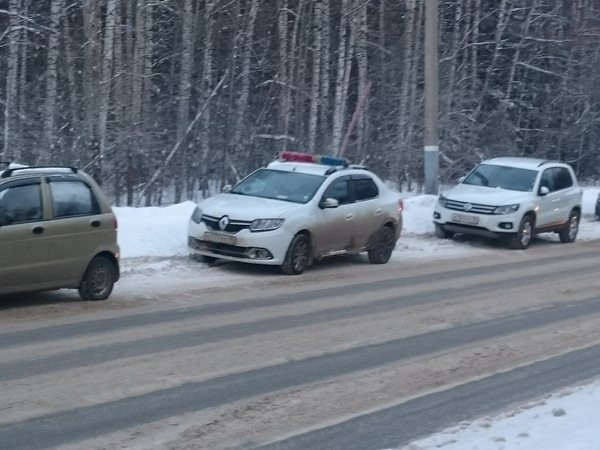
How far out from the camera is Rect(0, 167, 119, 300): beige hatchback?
37.4 ft

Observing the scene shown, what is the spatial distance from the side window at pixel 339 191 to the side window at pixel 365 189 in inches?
9.2

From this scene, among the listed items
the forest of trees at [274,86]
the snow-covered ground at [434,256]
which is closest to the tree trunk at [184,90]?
the forest of trees at [274,86]

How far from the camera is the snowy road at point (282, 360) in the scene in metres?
7.58

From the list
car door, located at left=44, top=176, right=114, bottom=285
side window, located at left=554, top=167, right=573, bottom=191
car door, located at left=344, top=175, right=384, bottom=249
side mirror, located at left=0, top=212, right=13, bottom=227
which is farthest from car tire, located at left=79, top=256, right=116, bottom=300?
side window, located at left=554, top=167, right=573, bottom=191

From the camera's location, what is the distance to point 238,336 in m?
10.8

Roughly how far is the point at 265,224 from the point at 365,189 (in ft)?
8.72

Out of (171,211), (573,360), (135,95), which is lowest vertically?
(573,360)

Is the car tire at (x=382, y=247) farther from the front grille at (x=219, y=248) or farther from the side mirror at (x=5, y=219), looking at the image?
the side mirror at (x=5, y=219)

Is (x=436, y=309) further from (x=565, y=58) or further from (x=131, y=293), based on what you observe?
(x=565, y=58)

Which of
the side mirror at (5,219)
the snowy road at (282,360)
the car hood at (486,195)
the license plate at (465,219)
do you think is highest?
the side mirror at (5,219)

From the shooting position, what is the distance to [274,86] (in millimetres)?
31609

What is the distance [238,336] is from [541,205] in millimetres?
Result: 12320

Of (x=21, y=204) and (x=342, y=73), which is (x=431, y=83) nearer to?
(x=342, y=73)

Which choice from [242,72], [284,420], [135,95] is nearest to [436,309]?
[284,420]
